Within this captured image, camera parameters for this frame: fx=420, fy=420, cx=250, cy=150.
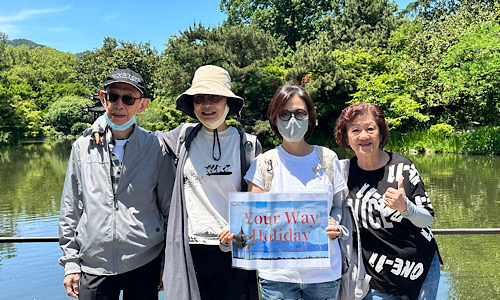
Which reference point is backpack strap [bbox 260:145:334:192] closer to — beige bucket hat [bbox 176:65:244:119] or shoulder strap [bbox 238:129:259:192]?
shoulder strap [bbox 238:129:259:192]

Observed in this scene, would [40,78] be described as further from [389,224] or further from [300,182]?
[389,224]

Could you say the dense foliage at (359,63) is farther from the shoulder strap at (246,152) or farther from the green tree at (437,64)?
the shoulder strap at (246,152)

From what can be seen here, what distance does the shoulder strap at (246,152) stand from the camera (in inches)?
79.0

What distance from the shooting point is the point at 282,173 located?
1884 millimetres

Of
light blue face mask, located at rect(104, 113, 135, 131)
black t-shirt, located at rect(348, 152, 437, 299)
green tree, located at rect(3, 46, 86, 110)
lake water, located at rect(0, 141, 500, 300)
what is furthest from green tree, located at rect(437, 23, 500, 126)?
green tree, located at rect(3, 46, 86, 110)

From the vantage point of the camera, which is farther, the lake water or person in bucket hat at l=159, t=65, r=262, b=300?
the lake water

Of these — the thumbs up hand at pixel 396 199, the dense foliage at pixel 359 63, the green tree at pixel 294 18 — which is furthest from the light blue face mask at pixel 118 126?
the green tree at pixel 294 18

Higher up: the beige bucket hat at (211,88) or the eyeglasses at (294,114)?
the beige bucket hat at (211,88)

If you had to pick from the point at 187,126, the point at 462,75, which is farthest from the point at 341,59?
the point at 187,126

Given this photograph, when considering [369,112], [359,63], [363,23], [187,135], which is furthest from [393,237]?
[363,23]

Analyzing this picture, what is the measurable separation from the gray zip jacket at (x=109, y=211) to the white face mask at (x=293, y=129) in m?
0.66

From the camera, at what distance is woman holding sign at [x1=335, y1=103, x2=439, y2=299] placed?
187cm

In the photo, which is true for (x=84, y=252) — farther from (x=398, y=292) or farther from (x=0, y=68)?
(x=0, y=68)

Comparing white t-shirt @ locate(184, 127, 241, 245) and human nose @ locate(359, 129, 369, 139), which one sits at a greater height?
human nose @ locate(359, 129, 369, 139)
